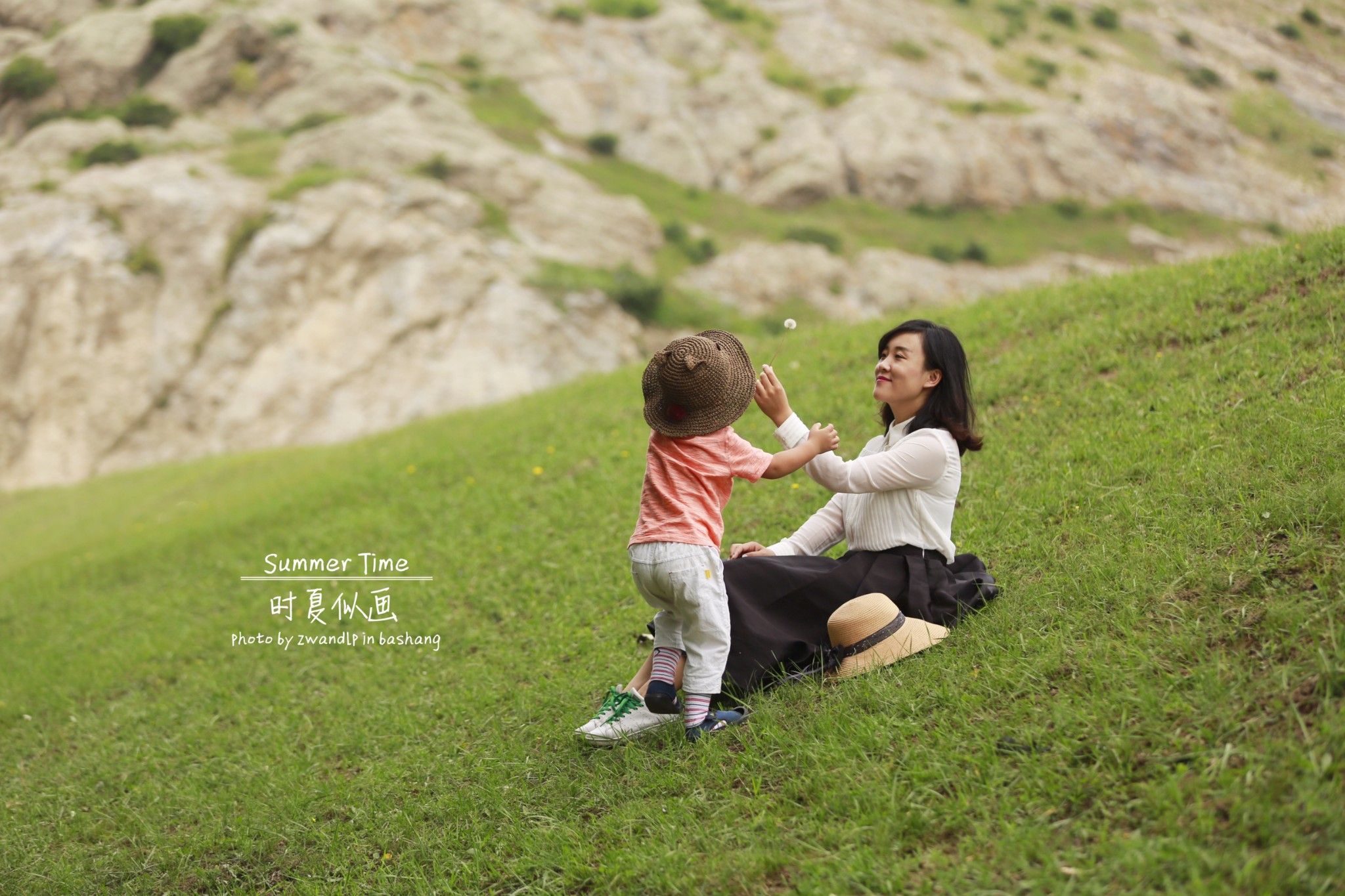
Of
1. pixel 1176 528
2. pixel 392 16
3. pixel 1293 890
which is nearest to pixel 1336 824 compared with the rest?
pixel 1293 890

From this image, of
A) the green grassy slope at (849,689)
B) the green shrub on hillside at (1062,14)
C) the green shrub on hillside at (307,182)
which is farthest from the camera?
the green shrub on hillside at (1062,14)

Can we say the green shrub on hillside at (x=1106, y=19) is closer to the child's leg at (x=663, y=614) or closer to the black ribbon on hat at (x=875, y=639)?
the black ribbon on hat at (x=875, y=639)

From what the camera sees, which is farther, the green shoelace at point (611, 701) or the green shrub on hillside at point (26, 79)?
the green shrub on hillside at point (26, 79)

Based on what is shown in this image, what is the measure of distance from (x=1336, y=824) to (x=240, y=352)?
31.0 metres

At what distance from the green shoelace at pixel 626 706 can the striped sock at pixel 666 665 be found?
0.19m

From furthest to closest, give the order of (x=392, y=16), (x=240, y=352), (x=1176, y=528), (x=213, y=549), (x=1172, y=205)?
(x=392, y=16) → (x=1172, y=205) → (x=240, y=352) → (x=213, y=549) → (x=1176, y=528)

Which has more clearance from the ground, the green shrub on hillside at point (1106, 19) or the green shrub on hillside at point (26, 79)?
the green shrub on hillside at point (1106, 19)

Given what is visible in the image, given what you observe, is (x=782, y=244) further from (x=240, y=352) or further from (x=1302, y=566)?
(x=1302, y=566)

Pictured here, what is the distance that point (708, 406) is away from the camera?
13.0 feet

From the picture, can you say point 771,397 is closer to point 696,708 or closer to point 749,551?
point 749,551

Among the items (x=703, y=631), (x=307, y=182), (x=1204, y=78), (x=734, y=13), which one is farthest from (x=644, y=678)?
(x=1204, y=78)

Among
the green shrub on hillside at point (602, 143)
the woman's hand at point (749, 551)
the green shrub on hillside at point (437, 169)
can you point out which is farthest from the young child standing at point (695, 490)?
the green shrub on hillside at point (602, 143)

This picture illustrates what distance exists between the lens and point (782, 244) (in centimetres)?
3772

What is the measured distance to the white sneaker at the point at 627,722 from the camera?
4.29 meters
